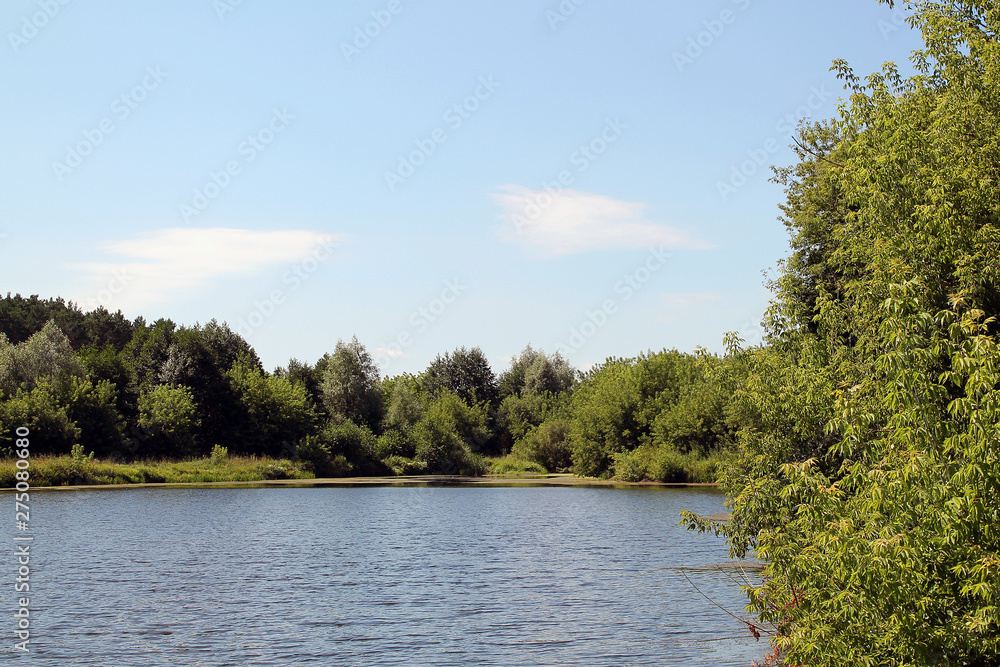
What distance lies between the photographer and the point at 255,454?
87.8 metres

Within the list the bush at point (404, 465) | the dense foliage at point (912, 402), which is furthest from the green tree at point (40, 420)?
the dense foliage at point (912, 402)

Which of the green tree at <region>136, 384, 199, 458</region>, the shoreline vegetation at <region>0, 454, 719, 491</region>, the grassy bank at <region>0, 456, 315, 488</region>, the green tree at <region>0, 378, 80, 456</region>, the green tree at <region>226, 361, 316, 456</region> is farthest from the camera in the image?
the green tree at <region>226, 361, 316, 456</region>

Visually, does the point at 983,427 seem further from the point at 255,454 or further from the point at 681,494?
the point at 255,454

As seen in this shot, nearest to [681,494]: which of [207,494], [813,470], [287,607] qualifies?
[207,494]

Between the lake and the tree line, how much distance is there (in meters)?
24.6

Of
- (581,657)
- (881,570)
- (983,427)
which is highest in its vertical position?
(983,427)

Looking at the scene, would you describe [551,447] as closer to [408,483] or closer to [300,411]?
[408,483]

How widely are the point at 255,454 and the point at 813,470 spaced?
79597 millimetres

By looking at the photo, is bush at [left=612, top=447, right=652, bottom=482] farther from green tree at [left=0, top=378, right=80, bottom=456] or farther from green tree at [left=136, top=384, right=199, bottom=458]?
green tree at [left=0, top=378, right=80, bottom=456]

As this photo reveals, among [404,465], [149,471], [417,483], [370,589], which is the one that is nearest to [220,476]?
[149,471]

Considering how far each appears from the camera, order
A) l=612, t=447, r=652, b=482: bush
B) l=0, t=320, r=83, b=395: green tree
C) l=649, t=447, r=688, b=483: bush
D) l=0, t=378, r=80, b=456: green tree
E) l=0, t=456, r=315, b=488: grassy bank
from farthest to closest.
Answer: l=612, t=447, r=652, b=482: bush, l=649, t=447, r=688, b=483: bush, l=0, t=320, r=83, b=395: green tree, l=0, t=378, r=80, b=456: green tree, l=0, t=456, r=315, b=488: grassy bank

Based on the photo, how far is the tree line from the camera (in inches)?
2911

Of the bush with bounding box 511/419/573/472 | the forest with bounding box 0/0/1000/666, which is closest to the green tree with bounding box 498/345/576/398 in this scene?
the bush with bounding box 511/419/573/472

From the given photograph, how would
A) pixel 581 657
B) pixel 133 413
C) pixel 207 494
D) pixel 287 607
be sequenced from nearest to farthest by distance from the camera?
1. pixel 581 657
2. pixel 287 607
3. pixel 207 494
4. pixel 133 413
